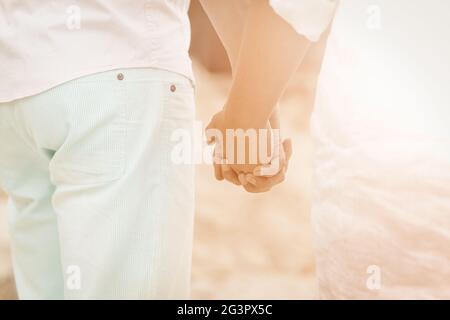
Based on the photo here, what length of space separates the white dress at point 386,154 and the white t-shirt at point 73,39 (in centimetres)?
57

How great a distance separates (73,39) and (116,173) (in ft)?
0.47

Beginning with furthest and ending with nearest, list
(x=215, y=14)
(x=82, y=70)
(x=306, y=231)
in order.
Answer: (x=306, y=231) → (x=215, y=14) → (x=82, y=70)

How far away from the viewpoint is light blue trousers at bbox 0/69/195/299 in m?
0.64

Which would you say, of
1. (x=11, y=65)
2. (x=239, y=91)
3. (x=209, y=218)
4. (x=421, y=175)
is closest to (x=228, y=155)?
(x=239, y=91)

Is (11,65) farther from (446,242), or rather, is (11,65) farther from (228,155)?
(446,242)

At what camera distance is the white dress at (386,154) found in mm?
1075

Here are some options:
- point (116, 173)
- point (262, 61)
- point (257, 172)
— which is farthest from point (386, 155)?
point (116, 173)

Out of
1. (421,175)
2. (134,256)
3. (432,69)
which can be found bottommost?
(134,256)

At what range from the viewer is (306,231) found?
8.05 ft

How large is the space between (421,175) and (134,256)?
1.95 feet

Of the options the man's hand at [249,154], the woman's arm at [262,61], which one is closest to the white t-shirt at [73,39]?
the woman's arm at [262,61]

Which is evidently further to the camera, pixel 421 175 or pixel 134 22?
pixel 421 175

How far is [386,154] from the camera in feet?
3.63

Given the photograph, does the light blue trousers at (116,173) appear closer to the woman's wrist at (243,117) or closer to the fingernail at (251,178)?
the woman's wrist at (243,117)
